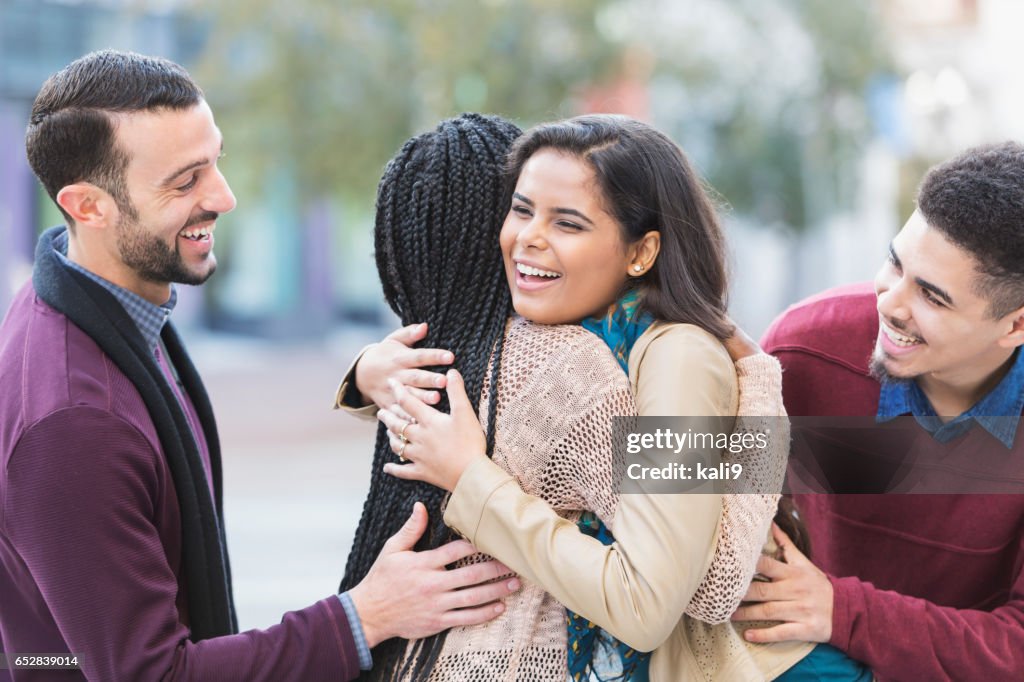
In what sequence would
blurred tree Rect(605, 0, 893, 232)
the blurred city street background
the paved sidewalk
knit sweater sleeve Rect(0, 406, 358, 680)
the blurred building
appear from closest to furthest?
1. knit sweater sleeve Rect(0, 406, 358, 680)
2. the paved sidewalk
3. the blurred city street background
4. blurred tree Rect(605, 0, 893, 232)
5. the blurred building

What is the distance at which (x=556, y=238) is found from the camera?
1.86 meters

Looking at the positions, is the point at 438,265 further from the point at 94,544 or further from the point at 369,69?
the point at 369,69

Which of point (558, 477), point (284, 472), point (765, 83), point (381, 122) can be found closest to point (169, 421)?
point (558, 477)

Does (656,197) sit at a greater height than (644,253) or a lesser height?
greater

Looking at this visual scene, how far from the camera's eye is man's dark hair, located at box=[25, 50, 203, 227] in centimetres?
201

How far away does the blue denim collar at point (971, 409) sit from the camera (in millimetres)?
2199

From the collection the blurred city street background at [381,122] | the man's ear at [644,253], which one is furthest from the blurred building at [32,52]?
the man's ear at [644,253]

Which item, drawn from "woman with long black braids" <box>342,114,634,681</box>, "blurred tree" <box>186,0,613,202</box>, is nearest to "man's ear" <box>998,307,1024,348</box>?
"woman with long black braids" <box>342,114,634,681</box>

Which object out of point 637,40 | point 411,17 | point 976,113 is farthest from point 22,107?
point 976,113

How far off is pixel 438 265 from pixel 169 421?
0.59 m

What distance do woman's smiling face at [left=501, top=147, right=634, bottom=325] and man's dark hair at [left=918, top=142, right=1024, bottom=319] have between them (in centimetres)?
71

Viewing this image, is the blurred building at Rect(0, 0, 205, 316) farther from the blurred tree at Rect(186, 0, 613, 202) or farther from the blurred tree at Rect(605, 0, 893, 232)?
the blurred tree at Rect(605, 0, 893, 232)

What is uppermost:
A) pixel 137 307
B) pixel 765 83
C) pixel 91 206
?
pixel 765 83

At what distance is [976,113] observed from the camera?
16500 millimetres
